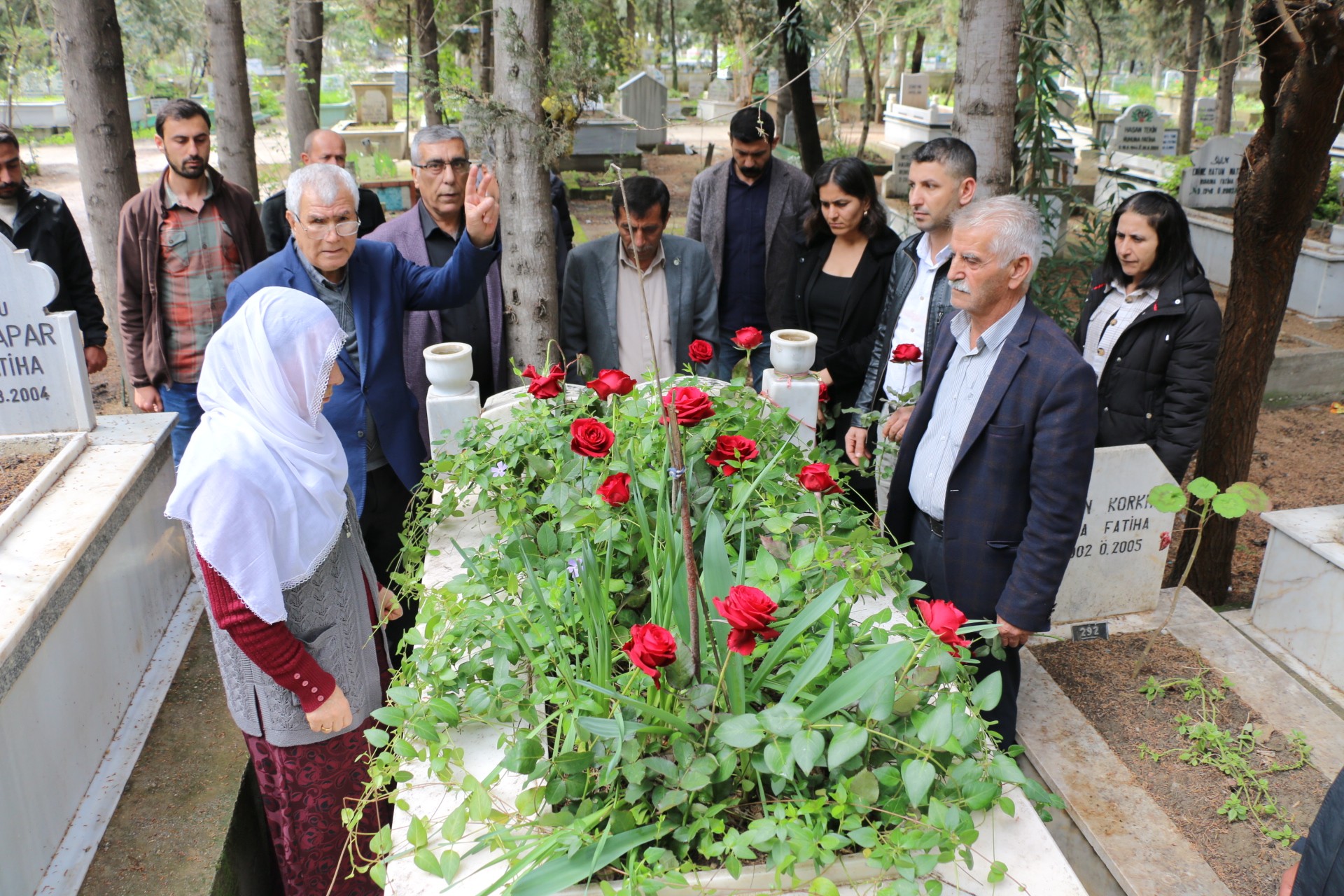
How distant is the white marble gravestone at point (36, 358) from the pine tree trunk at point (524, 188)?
58.6 inches

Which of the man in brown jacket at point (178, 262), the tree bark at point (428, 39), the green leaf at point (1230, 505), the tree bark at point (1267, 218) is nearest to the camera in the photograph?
the green leaf at point (1230, 505)

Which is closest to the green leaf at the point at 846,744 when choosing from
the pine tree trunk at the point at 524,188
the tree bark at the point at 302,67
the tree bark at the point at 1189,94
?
the pine tree trunk at the point at 524,188

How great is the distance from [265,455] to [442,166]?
6.11ft

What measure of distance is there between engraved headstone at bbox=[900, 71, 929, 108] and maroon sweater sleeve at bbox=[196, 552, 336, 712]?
20.4m

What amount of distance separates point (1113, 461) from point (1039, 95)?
1.94 meters

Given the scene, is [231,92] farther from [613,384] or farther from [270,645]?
[270,645]

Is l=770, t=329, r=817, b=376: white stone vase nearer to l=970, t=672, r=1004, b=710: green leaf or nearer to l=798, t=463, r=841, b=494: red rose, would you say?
l=798, t=463, r=841, b=494: red rose

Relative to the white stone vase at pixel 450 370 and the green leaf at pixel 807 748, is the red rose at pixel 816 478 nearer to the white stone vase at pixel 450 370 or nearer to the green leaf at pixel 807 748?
the green leaf at pixel 807 748

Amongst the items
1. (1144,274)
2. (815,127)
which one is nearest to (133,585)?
(1144,274)

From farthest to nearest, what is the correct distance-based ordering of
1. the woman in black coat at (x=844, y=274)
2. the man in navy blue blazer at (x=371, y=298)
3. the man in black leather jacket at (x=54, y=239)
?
the man in black leather jacket at (x=54, y=239)
the woman in black coat at (x=844, y=274)
the man in navy blue blazer at (x=371, y=298)

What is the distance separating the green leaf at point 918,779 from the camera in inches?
53.3

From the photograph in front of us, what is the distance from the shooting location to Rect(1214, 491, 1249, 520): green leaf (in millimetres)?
2760

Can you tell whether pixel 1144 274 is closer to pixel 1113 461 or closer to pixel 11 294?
pixel 1113 461

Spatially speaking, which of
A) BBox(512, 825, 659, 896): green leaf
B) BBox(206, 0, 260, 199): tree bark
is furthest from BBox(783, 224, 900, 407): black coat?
BBox(206, 0, 260, 199): tree bark
